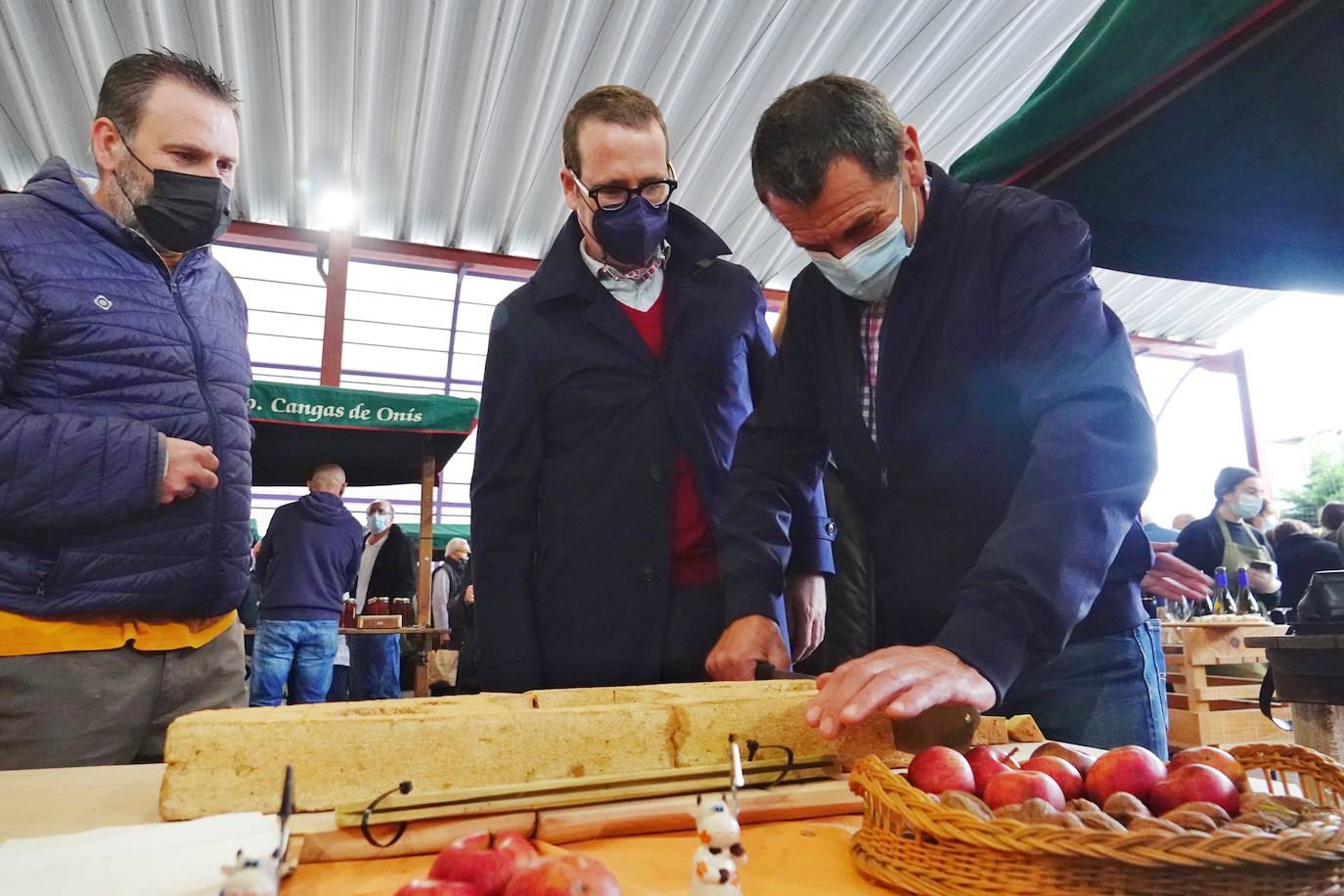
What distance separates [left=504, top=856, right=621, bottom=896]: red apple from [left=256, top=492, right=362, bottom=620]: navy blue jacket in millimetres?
4518

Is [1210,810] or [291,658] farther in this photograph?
[291,658]

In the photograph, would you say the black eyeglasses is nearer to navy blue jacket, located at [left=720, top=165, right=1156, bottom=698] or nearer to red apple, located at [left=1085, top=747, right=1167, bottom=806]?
navy blue jacket, located at [left=720, top=165, right=1156, bottom=698]

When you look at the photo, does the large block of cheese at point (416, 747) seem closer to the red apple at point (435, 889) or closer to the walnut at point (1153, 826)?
the red apple at point (435, 889)

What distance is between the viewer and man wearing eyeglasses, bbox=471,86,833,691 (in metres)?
1.65

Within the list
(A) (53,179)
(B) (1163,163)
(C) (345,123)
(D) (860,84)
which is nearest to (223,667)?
(A) (53,179)

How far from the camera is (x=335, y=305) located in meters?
8.79

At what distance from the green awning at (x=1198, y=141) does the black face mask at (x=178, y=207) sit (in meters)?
1.53

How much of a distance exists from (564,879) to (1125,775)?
1.88 ft

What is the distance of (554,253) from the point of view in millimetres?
1871

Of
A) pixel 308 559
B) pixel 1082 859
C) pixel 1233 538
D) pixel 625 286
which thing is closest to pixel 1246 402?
pixel 1233 538

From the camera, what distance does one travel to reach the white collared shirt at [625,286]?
1.85m

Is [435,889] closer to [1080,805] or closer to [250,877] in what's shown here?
[250,877]

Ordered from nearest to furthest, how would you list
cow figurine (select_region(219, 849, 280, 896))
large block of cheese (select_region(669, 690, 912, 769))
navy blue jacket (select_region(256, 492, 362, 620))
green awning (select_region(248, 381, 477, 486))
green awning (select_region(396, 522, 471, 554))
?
cow figurine (select_region(219, 849, 280, 896))
large block of cheese (select_region(669, 690, 912, 769))
navy blue jacket (select_region(256, 492, 362, 620))
green awning (select_region(248, 381, 477, 486))
green awning (select_region(396, 522, 471, 554))

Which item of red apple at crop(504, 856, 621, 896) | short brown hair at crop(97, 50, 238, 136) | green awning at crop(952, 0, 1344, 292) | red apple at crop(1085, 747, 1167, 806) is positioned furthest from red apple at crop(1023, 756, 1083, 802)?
short brown hair at crop(97, 50, 238, 136)
